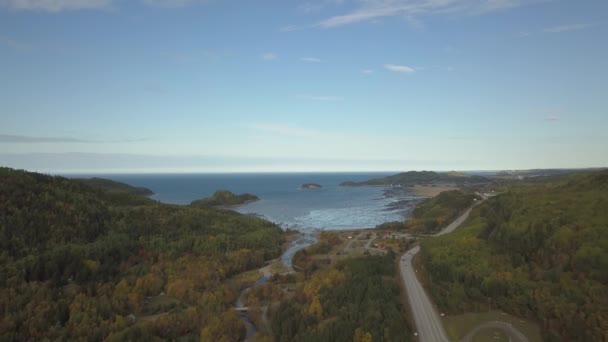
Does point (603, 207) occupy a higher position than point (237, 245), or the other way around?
point (603, 207)

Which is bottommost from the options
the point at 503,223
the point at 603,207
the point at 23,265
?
the point at 23,265

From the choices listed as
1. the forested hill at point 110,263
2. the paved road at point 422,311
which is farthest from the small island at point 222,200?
the paved road at point 422,311

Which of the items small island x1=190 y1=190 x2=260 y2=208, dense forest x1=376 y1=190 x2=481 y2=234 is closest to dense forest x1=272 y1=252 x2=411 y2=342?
dense forest x1=376 y1=190 x2=481 y2=234

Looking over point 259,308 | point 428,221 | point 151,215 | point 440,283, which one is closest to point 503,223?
point 440,283

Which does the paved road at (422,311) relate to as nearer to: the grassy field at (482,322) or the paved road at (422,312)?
the paved road at (422,312)

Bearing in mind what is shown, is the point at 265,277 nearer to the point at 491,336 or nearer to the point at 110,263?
the point at 110,263

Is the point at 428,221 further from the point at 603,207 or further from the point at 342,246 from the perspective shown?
the point at 603,207

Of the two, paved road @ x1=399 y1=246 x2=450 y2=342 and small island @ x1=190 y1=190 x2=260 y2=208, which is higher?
small island @ x1=190 y1=190 x2=260 y2=208

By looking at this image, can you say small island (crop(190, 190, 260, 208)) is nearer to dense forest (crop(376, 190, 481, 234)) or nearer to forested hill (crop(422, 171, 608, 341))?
dense forest (crop(376, 190, 481, 234))
